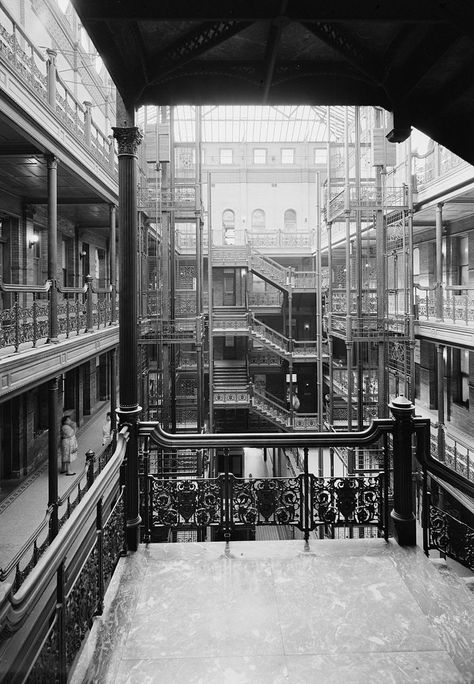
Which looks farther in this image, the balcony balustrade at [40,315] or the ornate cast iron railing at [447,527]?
the balcony balustrade at [40,315]

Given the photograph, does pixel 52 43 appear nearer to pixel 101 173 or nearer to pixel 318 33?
pixel 101 173

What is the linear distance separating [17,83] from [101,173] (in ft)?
17.2

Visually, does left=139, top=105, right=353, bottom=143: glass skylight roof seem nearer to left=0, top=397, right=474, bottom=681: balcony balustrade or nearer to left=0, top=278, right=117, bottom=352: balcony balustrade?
left=0, top=278, right=117, bottom=352: balcony balustrade

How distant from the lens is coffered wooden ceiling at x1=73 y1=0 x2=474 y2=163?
10.3 ft

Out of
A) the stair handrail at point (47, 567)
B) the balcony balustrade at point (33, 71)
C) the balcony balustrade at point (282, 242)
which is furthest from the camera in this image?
the balcony balustrade at point (282, 242)

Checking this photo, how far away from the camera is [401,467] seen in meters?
4.50

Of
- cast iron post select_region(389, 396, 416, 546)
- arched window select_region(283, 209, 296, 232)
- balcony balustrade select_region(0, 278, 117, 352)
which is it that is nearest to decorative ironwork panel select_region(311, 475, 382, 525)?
cast iron post select_region(389, 396, 416, 546)

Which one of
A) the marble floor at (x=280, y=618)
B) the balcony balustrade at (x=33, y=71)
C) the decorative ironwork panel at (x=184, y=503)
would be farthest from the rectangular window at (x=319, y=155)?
the marble floor at (x=280, y=618)

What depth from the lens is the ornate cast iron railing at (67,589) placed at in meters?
1.89

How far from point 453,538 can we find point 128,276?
363 cm

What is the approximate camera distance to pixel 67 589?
8.36ft

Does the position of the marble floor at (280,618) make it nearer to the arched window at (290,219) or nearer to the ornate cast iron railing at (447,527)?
the ornate cast iron railing at (447,527)

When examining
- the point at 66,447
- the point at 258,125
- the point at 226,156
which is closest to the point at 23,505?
the point at 66,447

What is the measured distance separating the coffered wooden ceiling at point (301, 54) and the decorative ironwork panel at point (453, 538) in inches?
128
